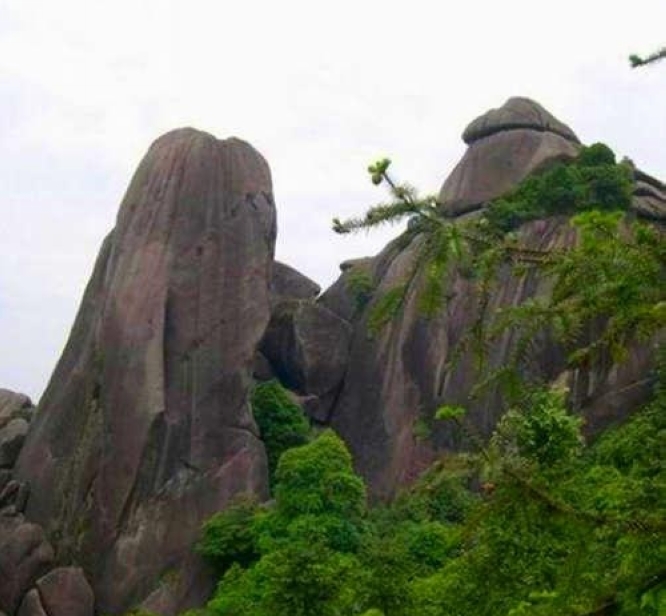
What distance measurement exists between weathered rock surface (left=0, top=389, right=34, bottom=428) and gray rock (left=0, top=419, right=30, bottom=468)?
890 millimetres

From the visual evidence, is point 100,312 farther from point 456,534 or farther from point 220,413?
point 456,534

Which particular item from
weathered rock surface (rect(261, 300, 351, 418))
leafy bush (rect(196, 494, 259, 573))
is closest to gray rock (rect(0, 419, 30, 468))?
leafy bush (rect(196, 494, 259, 573))

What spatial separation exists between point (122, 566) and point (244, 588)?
203 inches

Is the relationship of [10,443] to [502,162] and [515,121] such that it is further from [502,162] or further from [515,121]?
[515,121]

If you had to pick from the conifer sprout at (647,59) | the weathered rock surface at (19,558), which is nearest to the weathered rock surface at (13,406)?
the weathered rock surface at (19,558)

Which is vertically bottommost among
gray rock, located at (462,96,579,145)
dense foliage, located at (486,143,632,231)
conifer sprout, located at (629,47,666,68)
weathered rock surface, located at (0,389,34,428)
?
conifer sprout, located at (629,47,666,68)

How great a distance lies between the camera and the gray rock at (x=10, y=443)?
26.4 metres

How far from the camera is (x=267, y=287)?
87.0 feet

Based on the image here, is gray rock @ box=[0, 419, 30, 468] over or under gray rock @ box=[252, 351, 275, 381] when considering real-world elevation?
under

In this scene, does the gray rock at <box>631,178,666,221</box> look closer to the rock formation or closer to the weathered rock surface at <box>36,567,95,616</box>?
the rock formation

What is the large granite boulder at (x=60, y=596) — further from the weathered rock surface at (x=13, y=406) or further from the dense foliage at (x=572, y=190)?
the dense foliage at (x=572, y=190)

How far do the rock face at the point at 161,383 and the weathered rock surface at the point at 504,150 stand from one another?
6471mm

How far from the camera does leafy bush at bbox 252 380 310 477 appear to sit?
86.6 feet

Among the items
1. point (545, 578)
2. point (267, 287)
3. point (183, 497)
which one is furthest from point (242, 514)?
point (545, 578)
